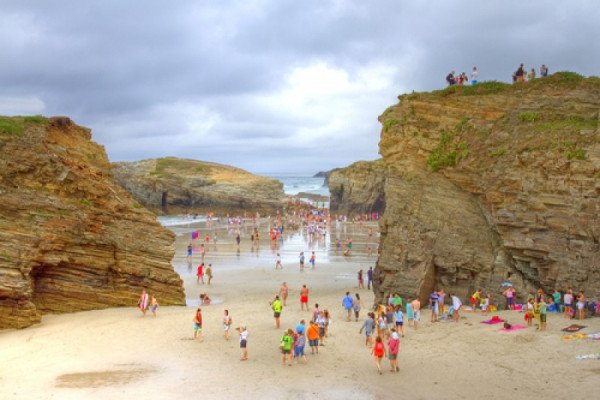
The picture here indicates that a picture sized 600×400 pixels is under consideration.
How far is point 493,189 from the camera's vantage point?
71.8ft

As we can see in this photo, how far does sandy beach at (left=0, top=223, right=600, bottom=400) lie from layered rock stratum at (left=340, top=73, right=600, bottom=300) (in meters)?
2.09

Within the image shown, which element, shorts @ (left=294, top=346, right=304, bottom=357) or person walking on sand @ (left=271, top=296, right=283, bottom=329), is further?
person walking on sand @ (left=271, top=296, right=283, bottom=329)

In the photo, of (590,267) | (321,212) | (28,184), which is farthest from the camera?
(321,212)

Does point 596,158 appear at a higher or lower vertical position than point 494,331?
higher

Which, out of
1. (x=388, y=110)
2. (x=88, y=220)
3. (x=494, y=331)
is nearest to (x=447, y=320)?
(x=494, y=331)

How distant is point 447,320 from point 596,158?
7725 mm

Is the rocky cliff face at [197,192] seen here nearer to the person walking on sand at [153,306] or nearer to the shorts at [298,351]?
the person walking on sand at [153,306]

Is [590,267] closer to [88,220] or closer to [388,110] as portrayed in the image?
Answer: [388,110]

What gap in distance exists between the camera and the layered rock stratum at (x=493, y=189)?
20062 millimetres

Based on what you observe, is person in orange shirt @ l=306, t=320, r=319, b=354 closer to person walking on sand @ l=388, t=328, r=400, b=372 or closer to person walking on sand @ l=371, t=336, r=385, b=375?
person walking on sand @ l=371, t=336, r=385, b=375

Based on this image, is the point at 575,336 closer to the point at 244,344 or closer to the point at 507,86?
the point at 244,344

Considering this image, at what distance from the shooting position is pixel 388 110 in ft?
83.6

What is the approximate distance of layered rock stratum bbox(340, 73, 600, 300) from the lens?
790 inches

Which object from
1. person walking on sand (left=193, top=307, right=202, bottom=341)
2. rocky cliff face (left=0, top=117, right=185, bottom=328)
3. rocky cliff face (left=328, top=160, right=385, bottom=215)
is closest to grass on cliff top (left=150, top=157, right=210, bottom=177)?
rocky cliff face (left=328, top=160, right=385, bottom=215)
